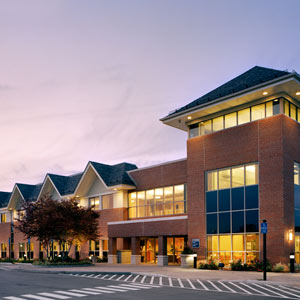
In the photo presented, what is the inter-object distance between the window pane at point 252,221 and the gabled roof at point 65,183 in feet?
82.0

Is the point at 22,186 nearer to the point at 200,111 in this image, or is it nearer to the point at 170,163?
the point at 170,163

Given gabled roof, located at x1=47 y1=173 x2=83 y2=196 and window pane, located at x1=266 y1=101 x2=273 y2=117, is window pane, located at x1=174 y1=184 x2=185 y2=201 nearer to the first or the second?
window pane, located at x1=266 y1=101 x2=273 y2=117

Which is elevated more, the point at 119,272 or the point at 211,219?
the point at 211,219

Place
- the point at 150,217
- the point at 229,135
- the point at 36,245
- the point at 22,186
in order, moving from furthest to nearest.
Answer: the point at 22,186
the point at 36,245
the point at 150,217
the point at 229,135

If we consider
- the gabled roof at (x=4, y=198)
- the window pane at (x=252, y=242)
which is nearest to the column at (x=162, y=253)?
the window pane at (x=252, y=242)

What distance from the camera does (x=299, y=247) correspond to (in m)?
28.3

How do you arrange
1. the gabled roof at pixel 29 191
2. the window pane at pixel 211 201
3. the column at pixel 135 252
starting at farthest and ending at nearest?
the gabled roof at pixel 29 191, the column at pixel 135 252, the window pane at pixel 211 201

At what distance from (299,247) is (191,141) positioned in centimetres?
1122

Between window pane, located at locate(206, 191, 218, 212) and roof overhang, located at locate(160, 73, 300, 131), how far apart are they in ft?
20.0

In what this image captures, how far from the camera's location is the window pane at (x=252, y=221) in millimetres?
28500

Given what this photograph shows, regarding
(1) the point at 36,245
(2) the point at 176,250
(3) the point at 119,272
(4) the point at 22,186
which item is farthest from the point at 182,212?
(4) the point at 22,186

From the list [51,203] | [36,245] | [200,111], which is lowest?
[36,245]

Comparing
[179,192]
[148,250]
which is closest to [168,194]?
[179,192]

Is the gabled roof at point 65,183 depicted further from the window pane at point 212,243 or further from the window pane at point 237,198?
the window pane at point 237,198
